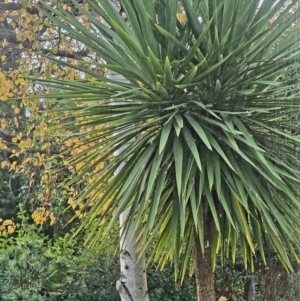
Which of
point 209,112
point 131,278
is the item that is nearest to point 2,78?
point 131,278

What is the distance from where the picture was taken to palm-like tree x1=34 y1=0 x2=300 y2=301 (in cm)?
98

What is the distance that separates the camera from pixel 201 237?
1.00m

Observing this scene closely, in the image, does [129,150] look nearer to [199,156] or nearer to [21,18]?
[199,156]

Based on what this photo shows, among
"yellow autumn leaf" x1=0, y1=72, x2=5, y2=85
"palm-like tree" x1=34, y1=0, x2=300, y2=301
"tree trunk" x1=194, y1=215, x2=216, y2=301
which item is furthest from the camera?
"yellow autumn leaf" x1=0, y1=72, x2=5, y2=85

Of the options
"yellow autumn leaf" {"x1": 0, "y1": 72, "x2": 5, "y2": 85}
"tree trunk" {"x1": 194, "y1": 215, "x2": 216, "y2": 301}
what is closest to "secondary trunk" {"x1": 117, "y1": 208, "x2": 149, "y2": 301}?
"tree trunk" {"x1": 194, "y1": 215, "x2": 216, "y2": 301}

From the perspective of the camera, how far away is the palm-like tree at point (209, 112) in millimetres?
985

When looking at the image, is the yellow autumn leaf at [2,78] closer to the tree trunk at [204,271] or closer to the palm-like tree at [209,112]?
the palm-like tree at [209,112]

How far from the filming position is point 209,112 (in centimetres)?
100

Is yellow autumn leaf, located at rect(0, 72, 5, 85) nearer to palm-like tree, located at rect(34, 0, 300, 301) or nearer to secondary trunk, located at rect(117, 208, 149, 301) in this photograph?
palm-like tree, located at rect(34, 0, 300, 301)

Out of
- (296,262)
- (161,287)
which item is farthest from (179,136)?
(161,287)

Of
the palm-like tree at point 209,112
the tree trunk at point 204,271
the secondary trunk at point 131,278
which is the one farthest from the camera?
the secondary trunk at point 131,278

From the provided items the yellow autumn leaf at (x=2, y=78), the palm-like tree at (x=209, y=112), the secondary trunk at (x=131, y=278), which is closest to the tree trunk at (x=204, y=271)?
the palm-like tree at (x=209, y=112)

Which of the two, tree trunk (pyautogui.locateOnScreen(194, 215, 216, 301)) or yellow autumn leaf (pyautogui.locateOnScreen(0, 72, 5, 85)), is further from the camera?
yellow autumn leaf (pyautogui.locateOnScreen(0, 72, 5, 85))

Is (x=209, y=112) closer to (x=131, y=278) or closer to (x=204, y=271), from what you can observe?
(x=204, y=271)
